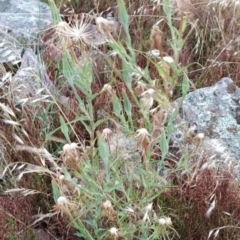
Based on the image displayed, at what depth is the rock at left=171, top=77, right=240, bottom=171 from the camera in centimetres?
259

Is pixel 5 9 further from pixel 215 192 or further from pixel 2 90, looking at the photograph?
pixel 215 192

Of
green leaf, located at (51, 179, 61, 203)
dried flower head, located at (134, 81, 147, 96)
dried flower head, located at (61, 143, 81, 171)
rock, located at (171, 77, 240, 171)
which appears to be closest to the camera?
dried flower head, located at (61, 143, 81, 171)

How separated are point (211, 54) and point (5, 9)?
117 centimetres

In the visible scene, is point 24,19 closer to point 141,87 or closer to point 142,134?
point 141,87

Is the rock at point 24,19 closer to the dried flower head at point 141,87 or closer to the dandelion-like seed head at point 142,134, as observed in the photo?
the dried flower head at point 141,87

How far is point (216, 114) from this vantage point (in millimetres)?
2678

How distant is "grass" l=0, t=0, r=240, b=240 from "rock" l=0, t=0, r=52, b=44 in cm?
27

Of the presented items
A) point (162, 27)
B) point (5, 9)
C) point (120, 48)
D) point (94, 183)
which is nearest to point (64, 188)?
point (94, 183)

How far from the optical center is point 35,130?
8.71ft

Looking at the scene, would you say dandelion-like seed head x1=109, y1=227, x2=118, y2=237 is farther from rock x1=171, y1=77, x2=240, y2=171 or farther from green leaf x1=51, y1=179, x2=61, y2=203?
rock x1=171, y1=77, x2=240, y2=171

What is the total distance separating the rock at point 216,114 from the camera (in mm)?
2592

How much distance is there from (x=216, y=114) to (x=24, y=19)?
129cm

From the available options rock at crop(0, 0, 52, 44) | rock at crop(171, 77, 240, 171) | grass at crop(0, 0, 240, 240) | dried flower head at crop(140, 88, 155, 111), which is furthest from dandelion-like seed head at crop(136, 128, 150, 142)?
rock at crop(0, 0, 52, 44)

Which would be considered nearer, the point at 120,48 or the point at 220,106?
the point at 120,48
